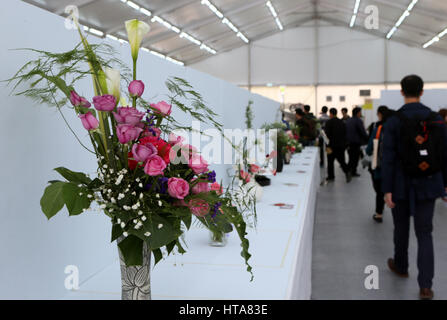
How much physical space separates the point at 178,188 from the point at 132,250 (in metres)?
0.18

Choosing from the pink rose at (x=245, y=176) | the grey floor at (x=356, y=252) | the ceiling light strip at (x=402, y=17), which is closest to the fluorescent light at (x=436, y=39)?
the ceiling light strip at (x=402, y=17)

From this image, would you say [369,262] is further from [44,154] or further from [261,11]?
[261,11]

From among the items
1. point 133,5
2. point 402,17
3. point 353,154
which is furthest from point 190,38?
point 353,154

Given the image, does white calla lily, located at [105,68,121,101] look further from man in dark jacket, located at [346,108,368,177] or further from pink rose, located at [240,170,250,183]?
man in dark jacket, located at [346,108,368,177]

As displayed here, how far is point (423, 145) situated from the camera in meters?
2.67

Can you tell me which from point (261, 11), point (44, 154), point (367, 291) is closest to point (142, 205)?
point (44, 154)

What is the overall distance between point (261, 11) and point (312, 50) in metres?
3.38

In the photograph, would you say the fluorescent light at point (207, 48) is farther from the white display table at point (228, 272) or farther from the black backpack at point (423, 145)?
the white display table at point (228, 272)

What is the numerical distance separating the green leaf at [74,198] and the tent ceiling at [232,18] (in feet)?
30.3

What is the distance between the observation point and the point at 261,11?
48.5 feet

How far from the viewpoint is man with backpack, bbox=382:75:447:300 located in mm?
2682

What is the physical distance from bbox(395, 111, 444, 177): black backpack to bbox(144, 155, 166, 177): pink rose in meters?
2.21

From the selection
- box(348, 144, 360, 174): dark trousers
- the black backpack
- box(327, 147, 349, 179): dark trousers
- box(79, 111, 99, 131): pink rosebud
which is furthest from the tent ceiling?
box(79, 111, 99, 131): pink rosebud

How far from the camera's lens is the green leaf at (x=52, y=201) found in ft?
2.77
